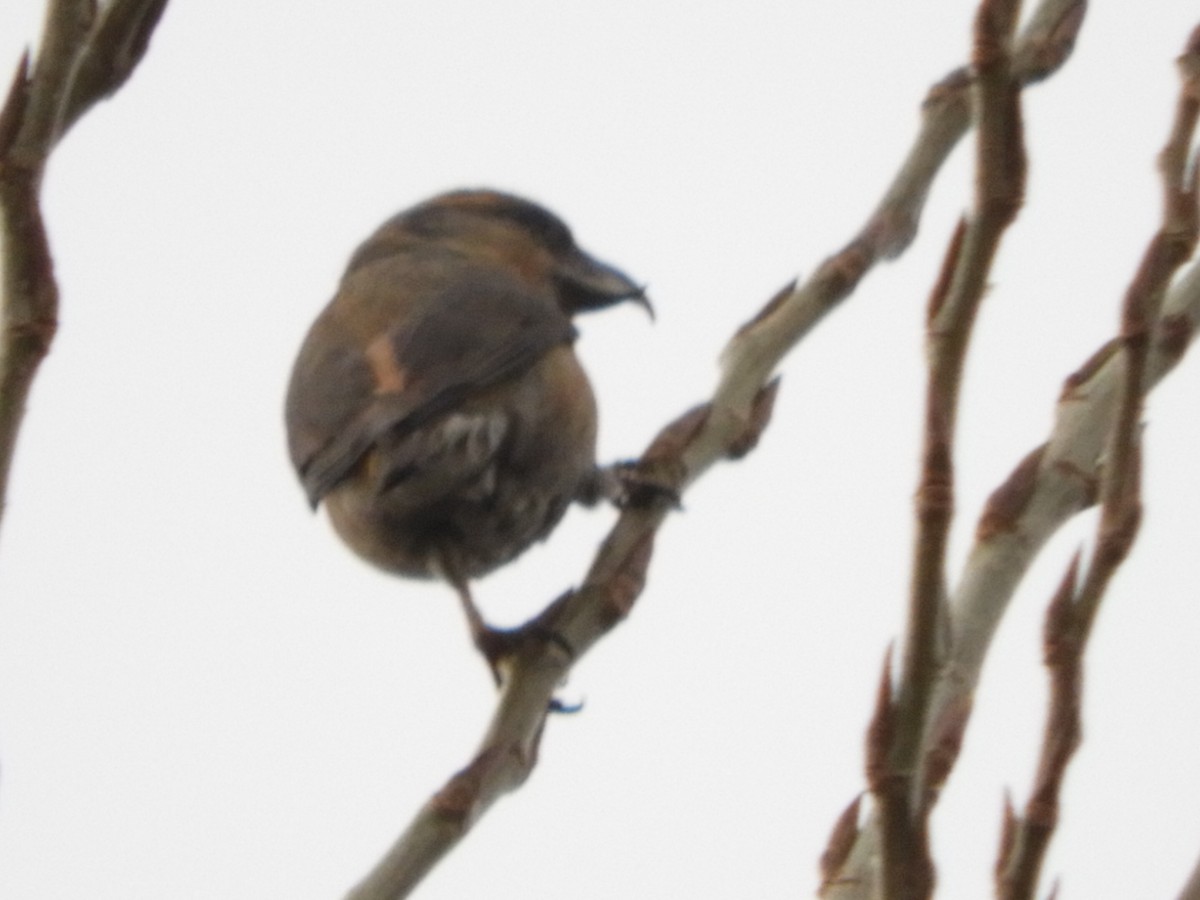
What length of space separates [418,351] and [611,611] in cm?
191

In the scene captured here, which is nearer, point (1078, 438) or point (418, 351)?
point (1078, 438)

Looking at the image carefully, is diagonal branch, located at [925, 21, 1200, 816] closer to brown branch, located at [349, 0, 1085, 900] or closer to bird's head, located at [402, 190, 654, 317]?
brown branch, located at [349, 0, 1085, 900]

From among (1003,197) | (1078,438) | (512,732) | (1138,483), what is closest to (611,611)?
(512,732)

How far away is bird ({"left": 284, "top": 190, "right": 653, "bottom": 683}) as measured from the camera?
193 inches

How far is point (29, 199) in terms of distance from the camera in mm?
2072

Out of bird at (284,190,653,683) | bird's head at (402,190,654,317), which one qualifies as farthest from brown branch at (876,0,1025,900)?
bird's head at (402,190,654,317)

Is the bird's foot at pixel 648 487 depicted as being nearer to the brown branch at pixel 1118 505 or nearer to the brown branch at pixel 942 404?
the brown branch at pixel 1118 505

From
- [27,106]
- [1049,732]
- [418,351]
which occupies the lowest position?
[1049,732]

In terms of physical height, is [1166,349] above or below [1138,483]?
above

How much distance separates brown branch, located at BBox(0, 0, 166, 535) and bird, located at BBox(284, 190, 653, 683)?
238 cm

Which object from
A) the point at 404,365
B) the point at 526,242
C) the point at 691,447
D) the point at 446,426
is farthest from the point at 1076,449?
the point at 526,242

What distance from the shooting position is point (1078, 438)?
2.87 meters

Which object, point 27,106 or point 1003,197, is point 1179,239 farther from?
point 27,106

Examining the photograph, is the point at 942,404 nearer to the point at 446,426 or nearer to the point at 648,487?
the point at 648,487
